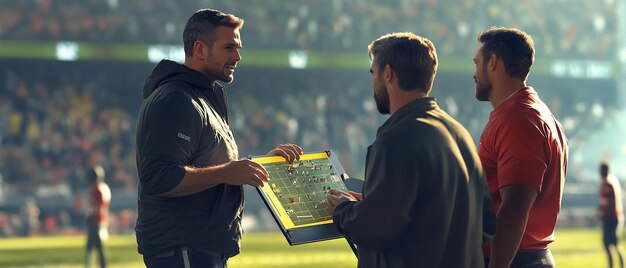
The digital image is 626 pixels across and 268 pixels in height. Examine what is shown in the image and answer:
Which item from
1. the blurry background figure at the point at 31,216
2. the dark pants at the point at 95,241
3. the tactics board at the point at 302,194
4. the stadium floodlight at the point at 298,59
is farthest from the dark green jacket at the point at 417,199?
the stadium floodlight at the point at 298,59

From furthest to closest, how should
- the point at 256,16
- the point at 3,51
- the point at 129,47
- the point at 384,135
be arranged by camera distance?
the point at 256,16 → the point at 129,47 → the point at 3,51 → the point at 384,135

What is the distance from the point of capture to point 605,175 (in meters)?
17.5

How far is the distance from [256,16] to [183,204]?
30162 millimetres

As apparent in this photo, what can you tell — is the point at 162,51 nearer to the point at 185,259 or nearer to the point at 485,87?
the point at 185,259

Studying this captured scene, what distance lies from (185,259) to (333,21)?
31588mm

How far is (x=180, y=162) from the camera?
4.68m

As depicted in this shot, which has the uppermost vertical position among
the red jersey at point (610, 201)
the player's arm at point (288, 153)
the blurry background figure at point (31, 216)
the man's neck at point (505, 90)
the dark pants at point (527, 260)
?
the man's neck at point (505, 90)

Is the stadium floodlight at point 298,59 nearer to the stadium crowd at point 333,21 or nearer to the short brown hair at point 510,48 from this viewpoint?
the stadium crowd at point 333,21

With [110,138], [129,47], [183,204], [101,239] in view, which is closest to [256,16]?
[129,47]

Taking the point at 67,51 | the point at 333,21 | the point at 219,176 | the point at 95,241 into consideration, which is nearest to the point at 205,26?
the point at 219,176

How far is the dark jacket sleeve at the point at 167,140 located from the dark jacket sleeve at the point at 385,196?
1.13m

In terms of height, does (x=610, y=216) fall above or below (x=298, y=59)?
below

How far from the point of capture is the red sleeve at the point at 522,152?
4.46m

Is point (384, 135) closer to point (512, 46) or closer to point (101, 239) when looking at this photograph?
point (512, 46)
